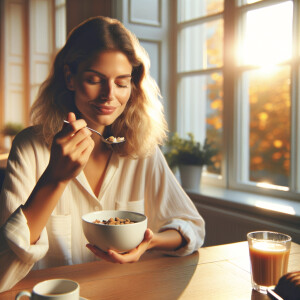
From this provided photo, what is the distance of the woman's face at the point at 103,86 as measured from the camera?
1.27m

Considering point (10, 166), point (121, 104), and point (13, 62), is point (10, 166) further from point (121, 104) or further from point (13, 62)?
point (13, 62)

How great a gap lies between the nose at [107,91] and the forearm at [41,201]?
39cm

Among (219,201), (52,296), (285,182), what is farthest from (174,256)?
(285,182)

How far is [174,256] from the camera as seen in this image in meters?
1.21

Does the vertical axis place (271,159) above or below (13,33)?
below

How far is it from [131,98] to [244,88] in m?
1.23

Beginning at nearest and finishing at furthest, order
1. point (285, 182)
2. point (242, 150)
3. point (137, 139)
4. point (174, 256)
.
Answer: point (174, 256) < point (137, 139) < point (285, 182) < point (242, 150)

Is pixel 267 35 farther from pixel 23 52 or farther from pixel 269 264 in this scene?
pixel 23 52

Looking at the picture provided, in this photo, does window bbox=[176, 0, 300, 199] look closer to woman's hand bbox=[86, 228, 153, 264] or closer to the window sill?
the window sill

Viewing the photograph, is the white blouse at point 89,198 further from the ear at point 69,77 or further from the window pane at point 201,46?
the window pane at point 201,46

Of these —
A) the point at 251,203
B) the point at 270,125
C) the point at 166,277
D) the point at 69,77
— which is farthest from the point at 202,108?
the point at 166,277

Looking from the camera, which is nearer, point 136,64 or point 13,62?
point 136,64

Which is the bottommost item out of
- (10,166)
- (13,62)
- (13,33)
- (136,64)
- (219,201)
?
(219,201)

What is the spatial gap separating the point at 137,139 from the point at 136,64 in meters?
0.27
